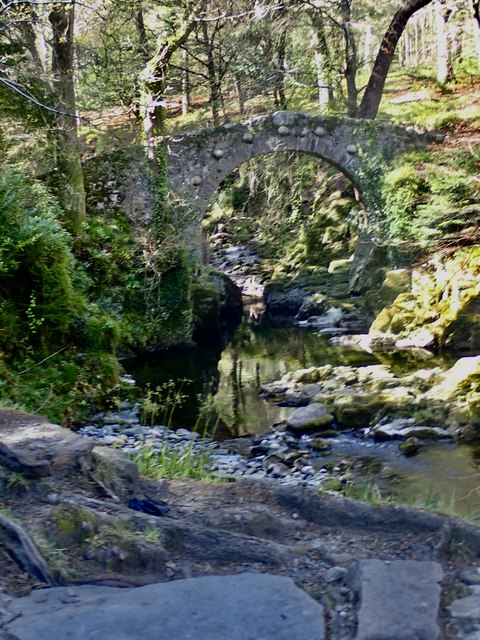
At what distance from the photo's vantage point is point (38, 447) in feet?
9.43

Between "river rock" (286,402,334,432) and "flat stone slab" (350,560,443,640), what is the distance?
6122mm

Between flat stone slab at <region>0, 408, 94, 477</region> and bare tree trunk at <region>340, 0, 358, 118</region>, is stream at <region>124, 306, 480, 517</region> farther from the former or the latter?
bare tree trunk at <region>340, 0, 358, 118</region>

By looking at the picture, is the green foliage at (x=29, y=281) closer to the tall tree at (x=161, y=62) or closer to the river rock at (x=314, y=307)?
the tall tree at (x=161, y=62)

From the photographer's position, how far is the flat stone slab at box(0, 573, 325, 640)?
182 cm

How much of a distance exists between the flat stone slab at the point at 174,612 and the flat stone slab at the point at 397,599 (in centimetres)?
14

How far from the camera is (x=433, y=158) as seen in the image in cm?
1515

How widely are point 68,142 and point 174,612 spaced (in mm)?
11185

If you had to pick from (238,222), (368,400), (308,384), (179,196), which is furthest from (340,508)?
(238,222)

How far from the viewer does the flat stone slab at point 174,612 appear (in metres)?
1.82

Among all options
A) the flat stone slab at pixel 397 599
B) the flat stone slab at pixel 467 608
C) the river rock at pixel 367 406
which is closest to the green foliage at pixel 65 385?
the river rock at pixel 367 406

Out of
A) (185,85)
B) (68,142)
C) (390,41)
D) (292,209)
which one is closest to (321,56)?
(390,41)

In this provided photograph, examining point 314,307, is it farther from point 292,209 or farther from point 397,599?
point 397,599

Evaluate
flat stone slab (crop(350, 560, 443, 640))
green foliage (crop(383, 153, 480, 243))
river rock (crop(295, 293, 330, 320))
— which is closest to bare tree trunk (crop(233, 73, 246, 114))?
green foliage (crop(383, 153, 480, 243))

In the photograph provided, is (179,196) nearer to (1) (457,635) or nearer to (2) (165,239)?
(2) (165,239)
